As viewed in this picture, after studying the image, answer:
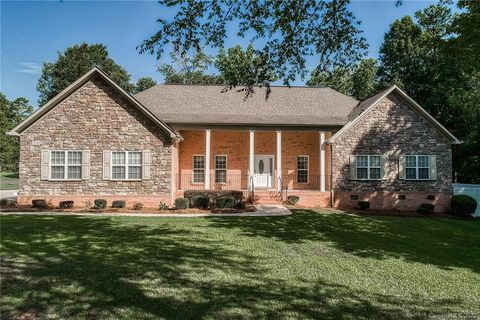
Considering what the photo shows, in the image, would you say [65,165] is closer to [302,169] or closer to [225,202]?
[225,202]

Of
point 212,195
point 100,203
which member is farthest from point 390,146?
point 100,203

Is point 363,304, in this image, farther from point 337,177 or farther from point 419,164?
point 419,164

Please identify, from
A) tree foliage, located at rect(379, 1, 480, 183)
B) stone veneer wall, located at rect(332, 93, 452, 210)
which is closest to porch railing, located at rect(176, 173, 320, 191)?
stone veneer wall, located at rect(332, 93, 452, 210)

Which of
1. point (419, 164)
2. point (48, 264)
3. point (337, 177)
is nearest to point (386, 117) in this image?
point (419, 164)

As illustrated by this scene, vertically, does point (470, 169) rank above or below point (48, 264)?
above

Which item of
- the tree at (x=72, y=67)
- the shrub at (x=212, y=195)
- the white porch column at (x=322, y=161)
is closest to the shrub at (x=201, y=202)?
the shrub at (x=212, y=195)

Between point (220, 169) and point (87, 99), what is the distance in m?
9.04

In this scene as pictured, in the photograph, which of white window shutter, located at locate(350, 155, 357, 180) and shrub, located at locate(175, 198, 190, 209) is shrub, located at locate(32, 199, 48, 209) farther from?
white window shutter, located at locate(350, 155, 357, 180)

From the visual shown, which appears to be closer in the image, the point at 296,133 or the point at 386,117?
the point at 386,117

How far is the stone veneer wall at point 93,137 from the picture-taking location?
1680cm

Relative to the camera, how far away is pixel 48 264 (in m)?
7.18

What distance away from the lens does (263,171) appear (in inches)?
856

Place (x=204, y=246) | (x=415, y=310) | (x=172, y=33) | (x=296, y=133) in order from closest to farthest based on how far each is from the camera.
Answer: (x=415, y=310), (x=172, y=33), (x=204, y=246), (x=296, y=133)

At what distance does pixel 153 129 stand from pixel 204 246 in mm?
9774
